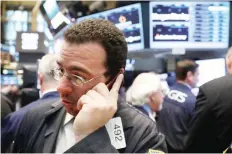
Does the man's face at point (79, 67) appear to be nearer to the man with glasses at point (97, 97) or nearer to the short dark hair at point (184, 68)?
the man with glasses at point (97, 97)

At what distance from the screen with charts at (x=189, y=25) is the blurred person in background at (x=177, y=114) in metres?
0.43

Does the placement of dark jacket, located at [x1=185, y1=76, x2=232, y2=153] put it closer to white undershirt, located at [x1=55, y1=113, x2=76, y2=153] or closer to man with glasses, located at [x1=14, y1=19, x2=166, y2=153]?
man with glasses, located at [x1=14, y1=19, x2=166, y2=153]

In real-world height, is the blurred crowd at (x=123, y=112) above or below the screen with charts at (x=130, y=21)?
below

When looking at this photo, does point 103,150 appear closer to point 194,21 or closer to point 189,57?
point 194,21

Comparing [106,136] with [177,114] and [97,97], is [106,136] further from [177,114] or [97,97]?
[177,114]

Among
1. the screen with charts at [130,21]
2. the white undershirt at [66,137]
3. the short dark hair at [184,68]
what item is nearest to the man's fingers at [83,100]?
the white undershirt at [66,137]

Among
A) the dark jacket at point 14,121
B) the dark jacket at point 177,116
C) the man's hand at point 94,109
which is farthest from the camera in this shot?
the dark jacket at point 177,116

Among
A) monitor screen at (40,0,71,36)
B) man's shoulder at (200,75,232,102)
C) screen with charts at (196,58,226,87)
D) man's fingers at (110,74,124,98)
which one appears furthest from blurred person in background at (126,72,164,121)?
man's fingers at (110,74,124,98)

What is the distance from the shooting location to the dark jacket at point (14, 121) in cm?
265

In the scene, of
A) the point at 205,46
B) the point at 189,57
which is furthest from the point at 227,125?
the point at 189,57

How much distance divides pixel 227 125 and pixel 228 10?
6.72ft

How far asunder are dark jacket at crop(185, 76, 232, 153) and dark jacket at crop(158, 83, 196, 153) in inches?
40.5

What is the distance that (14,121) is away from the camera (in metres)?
2.70

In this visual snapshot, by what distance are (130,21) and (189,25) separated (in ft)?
2.16
